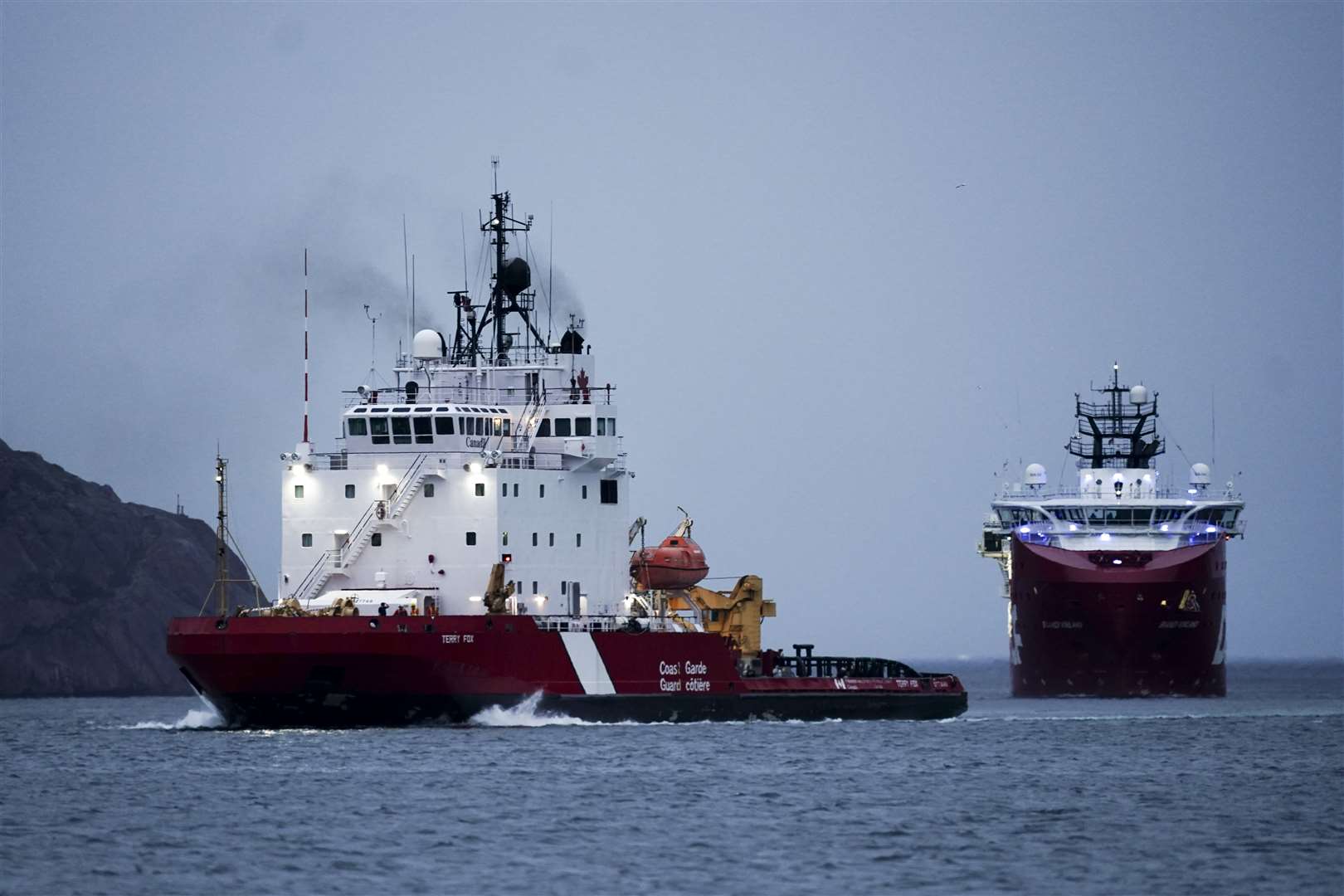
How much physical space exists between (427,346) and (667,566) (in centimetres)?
742

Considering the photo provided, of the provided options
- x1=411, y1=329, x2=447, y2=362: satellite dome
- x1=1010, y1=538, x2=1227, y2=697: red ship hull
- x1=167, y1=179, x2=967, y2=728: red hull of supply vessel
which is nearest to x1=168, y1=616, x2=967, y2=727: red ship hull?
x1=167, y1=179, x2=967, y2=728: red hull of supply vessel

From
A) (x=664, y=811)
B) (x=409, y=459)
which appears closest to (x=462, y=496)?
(x=409, y=459)

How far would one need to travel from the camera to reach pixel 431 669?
44.3 m

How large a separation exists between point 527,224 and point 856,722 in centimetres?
1377

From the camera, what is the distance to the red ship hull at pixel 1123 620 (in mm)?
71625

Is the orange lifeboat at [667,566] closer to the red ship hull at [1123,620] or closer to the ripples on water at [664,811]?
the ripples on water at [664,811]

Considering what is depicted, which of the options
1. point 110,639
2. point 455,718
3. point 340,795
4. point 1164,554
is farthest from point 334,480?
point 110,639

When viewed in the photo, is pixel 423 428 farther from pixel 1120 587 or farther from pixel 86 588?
pixel 86 588

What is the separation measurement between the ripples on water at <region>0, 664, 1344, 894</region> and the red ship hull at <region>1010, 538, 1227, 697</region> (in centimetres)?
2009

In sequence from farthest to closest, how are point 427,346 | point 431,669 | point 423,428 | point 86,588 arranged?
point 86,588 → point 427,346 → point 423,428 → point 431,669

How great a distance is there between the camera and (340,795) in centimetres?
3547

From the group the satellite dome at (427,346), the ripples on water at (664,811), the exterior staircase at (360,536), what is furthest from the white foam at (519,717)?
the satellite dome at (427,346)

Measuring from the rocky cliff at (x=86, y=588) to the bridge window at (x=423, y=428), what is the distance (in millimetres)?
50583

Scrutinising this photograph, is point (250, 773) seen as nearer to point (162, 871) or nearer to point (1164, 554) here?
point (162, 871)
